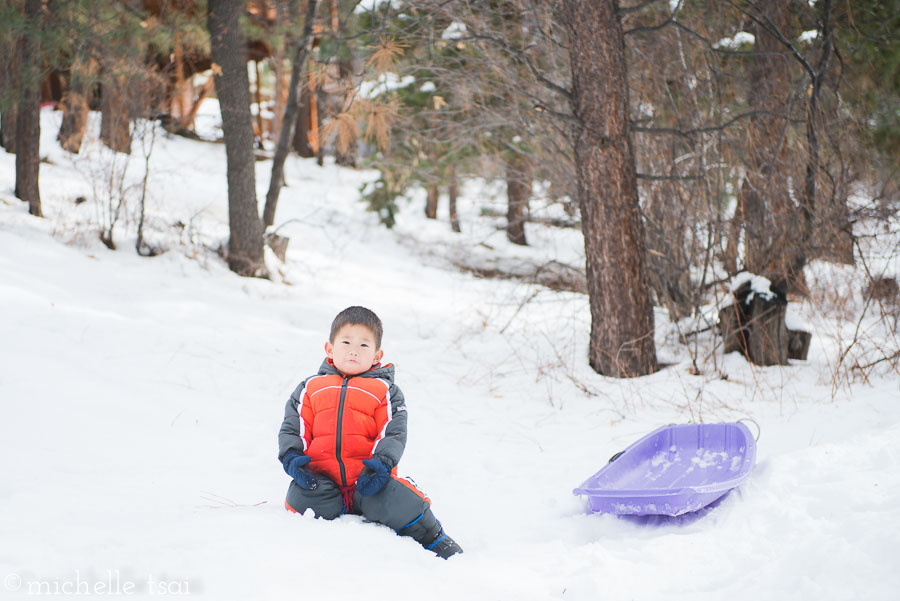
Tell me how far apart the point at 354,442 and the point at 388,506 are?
0.29 metres

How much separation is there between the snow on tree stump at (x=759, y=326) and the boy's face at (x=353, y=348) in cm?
348

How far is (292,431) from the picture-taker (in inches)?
108

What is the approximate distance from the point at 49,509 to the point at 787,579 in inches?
103

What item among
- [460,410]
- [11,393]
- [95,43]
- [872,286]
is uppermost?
[95,43]

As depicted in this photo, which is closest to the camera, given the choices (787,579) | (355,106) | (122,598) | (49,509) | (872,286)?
(122,598)

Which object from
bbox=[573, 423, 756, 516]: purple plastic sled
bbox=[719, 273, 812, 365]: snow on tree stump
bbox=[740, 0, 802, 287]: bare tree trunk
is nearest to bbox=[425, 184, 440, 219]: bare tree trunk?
bbox=[740, 0, 802, 287]: bare tree trunk

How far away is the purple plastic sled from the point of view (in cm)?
275

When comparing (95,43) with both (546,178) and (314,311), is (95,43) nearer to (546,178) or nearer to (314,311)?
(314,311)

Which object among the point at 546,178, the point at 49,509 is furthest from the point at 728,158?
the point at 49,509

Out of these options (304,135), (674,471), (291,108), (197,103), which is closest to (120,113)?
(291,108)

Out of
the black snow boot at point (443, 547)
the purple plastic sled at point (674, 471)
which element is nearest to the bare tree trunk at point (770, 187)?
the purple plastic sled at point (674, 471)

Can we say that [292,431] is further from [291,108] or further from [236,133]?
[291,108]

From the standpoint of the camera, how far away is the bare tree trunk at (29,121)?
7453 millimetres

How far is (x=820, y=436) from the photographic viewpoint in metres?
3.60
